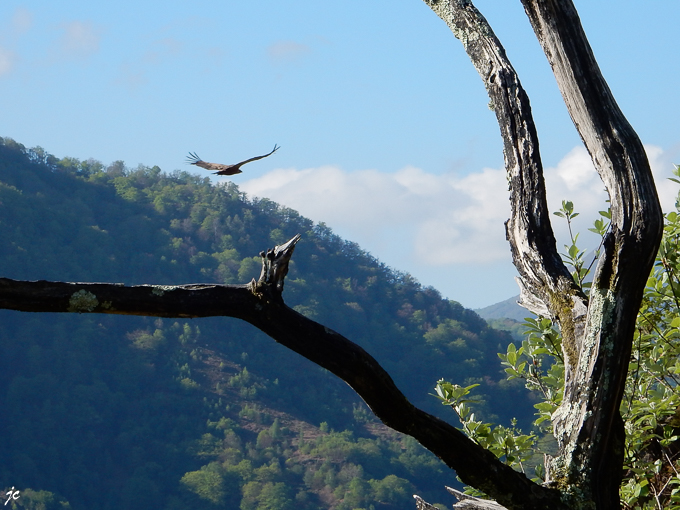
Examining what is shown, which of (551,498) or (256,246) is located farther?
(256,246)

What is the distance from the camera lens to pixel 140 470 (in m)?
61.3

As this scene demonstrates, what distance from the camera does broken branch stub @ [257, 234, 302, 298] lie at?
1.67 metres

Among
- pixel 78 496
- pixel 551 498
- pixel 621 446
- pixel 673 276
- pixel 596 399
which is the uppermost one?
pixel 673 276

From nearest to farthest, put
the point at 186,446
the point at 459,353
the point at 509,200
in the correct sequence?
1. the point at 509,200
2. the point at 186,446
3. the point at 459,353

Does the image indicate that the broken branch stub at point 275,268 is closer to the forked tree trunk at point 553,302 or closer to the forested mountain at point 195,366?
the forked tree trunk at point 553,302

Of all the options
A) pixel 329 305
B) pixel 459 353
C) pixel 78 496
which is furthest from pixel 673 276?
pixel 329 305

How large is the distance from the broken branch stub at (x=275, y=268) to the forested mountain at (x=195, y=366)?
5878 centimetres

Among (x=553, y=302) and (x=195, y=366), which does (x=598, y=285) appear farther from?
(x=195, y=366)

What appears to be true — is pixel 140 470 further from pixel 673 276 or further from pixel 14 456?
pixel 673 276

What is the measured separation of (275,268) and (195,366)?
241 feet

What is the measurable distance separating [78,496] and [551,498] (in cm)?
6366

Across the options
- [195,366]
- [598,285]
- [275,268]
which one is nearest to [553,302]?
[598,285]

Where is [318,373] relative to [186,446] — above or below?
above

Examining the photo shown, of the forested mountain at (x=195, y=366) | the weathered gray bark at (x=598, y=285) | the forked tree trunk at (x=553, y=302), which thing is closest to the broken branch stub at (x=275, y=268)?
the forked tree trunk at (x=553, y=302)
